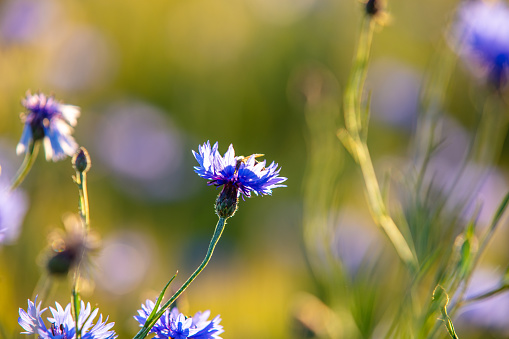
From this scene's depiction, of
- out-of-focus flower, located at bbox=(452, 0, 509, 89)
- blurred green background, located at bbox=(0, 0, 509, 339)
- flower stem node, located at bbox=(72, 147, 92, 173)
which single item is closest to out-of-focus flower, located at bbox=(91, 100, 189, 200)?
blurred green background, located at bbox=(0, 0, 509, 339)

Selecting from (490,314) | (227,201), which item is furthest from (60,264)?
(490,314)

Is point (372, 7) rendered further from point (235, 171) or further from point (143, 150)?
point (143, 150)

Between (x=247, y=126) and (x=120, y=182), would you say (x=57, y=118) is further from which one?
(x=247, y=126)

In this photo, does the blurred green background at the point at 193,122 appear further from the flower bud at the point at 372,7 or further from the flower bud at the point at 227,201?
the flower bud at the point at 227,201

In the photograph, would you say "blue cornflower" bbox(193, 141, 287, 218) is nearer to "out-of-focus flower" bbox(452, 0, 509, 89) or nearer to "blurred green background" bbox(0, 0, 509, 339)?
"blurred green background" bbox(0, 0, 509, 339)

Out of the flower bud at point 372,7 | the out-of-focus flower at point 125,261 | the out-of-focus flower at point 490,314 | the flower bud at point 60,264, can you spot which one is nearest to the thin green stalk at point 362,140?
the flower bud at point 372,7

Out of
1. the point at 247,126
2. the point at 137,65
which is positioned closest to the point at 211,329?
the point at 247,126
